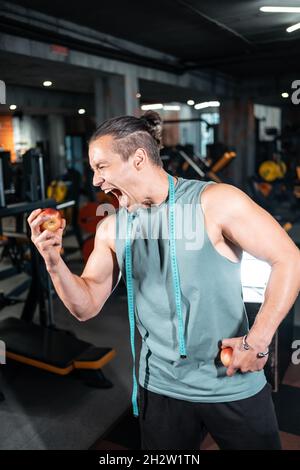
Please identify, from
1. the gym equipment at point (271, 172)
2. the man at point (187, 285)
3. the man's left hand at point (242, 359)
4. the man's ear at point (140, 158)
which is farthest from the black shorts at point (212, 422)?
the gym equipment at point (271, 172)

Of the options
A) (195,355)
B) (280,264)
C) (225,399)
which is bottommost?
(225,399)

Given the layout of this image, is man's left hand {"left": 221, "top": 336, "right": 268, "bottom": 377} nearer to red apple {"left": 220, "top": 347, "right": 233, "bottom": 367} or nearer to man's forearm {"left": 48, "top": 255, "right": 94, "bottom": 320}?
red apple {"left": 220, "top": 347, "right": 233, "bottom": 367}

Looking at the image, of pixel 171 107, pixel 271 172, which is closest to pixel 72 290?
pixel 271 172

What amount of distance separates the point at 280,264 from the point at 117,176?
48 centimetres

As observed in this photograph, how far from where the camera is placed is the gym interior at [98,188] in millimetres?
2479

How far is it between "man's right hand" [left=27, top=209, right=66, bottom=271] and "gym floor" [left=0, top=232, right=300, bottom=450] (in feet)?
4.83

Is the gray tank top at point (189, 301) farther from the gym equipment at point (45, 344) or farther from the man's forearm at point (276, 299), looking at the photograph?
the gym equipment at point (45, 344)

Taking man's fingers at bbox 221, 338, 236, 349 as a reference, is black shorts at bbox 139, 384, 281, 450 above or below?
below

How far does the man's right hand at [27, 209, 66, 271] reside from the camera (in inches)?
42.0

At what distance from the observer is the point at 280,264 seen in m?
1.05

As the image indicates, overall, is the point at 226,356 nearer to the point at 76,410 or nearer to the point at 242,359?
the point at 242,359

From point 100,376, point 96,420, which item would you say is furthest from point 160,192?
point 100,376

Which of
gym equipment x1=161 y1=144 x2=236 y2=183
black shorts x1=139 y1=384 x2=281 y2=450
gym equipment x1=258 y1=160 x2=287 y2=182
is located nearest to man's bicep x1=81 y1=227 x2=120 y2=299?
black shorts x1=139 y1=384 x2=281 y2=450
